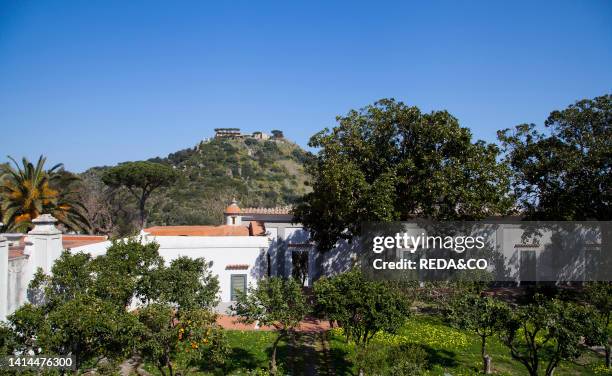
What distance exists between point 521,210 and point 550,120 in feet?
17.6

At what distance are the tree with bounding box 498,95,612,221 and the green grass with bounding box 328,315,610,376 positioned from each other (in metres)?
8.26

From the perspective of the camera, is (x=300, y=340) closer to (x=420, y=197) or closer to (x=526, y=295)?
(x=420, y=197)

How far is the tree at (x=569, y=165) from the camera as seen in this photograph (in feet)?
69.8

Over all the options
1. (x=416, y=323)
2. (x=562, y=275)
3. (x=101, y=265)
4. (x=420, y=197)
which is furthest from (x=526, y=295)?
(x=101, y=265)

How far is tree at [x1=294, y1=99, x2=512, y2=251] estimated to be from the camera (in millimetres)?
18438

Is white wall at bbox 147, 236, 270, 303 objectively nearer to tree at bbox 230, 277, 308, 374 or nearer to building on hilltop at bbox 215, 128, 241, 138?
tree at bbox 230, 277, 308, 374

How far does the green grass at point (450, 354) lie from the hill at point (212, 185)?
949cm

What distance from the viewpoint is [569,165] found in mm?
21234

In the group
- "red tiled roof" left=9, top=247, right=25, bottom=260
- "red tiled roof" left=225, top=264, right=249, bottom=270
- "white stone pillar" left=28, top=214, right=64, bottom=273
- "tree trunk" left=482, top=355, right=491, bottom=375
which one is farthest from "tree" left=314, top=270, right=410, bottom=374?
"red tiled roof" left=225, top=264, right=249, bottom=270

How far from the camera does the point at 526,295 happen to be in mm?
24219

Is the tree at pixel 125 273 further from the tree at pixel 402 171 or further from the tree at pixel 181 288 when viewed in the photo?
the tree at pixel 402 171

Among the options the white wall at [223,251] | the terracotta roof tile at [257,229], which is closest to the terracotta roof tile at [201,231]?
the terracotta roof tile at [257,229]

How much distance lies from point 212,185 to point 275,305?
183ft

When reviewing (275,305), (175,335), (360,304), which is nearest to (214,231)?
(275,305)
